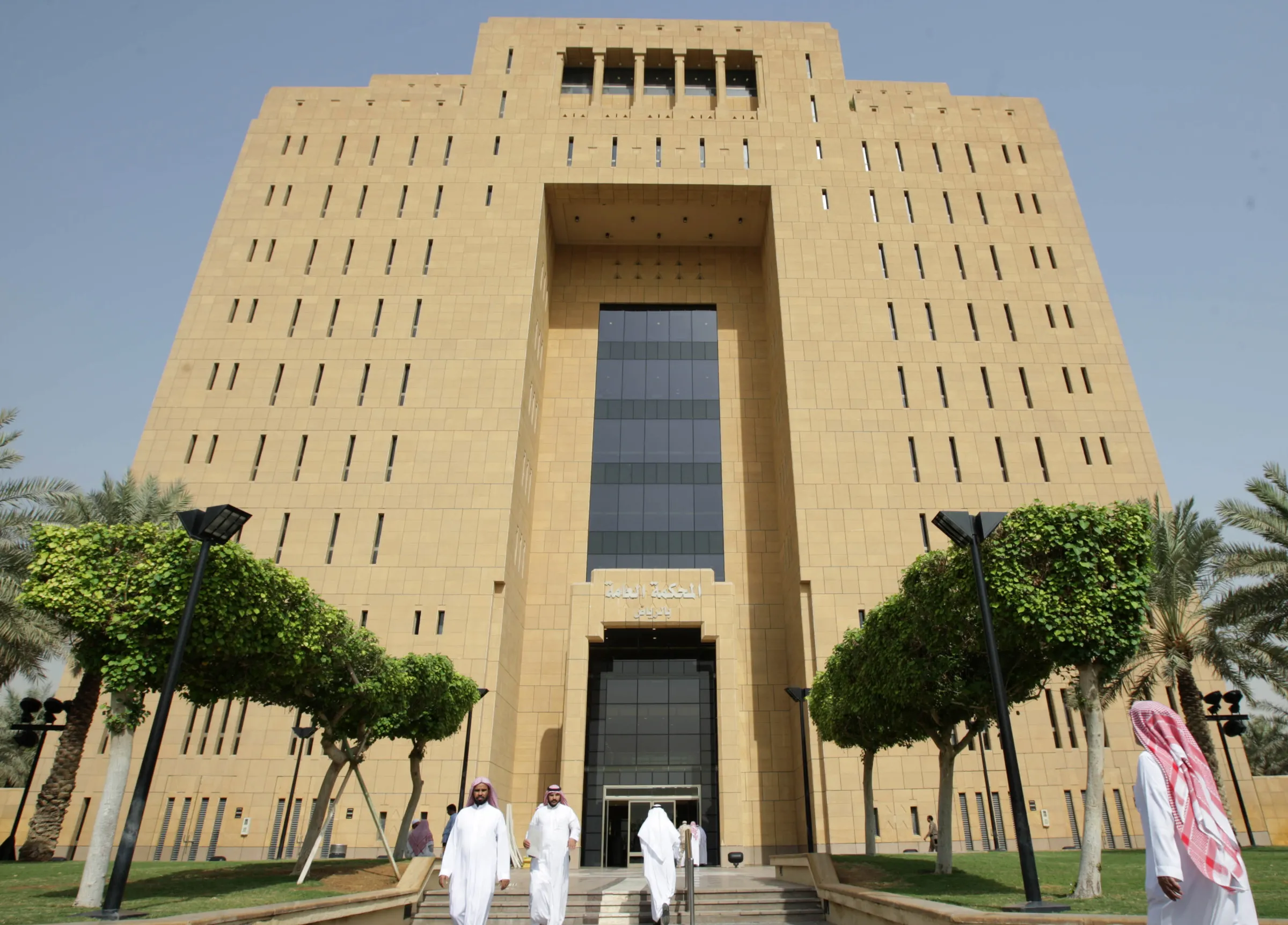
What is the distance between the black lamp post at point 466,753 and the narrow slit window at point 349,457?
11324 mm

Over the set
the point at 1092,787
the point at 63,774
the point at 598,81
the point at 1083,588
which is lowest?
the point at 1092,787

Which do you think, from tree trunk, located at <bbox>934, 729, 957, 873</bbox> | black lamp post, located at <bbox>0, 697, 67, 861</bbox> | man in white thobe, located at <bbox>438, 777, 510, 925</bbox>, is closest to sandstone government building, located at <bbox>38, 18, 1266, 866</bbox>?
black lamp post, located at <bbox>0, 697, 67, 861</bbox>

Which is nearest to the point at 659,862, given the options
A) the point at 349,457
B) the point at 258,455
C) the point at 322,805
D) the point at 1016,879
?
the point at 1016,879

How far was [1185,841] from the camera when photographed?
193 inches

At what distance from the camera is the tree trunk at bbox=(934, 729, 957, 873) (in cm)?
1681

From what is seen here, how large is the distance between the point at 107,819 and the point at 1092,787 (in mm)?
16223

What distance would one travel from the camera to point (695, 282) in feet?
146

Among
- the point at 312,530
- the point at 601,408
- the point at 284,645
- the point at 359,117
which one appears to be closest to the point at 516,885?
the point at 284,645

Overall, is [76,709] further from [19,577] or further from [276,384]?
[276,384]

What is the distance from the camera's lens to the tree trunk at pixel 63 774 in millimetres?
23875

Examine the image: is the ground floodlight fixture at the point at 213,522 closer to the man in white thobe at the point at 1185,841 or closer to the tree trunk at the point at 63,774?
the man in white thobe at the point at 1185,841

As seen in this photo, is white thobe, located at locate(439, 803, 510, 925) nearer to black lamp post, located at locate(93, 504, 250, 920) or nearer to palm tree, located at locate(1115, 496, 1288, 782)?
black lamp post, located at locate(93, 504, 250, 920)

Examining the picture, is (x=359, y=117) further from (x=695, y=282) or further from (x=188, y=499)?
(x=188, y=499)

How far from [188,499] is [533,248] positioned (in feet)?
63.0
